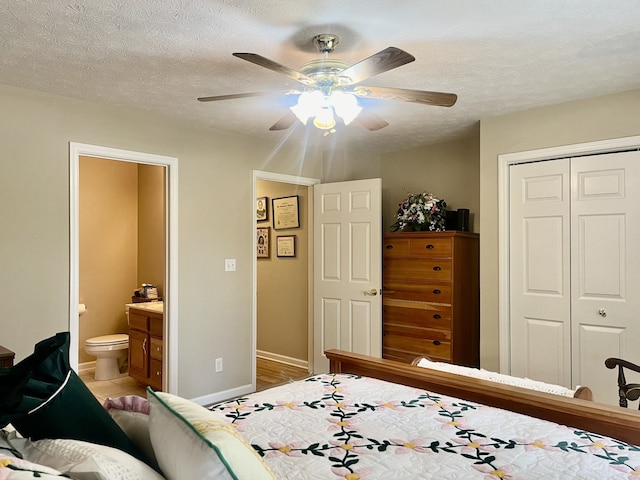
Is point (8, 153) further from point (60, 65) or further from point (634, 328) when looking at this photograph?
point (634, 328)

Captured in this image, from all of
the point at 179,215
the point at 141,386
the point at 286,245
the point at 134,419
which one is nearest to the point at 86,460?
the point at 134,419

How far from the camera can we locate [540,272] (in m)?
3.53

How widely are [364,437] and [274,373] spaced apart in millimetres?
3579

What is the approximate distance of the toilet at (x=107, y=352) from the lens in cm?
470

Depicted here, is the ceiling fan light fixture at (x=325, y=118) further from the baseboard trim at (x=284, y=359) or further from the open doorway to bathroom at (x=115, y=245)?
the baseboard trim at (x=284, y=359)

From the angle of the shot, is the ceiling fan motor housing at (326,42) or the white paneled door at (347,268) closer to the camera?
the ceiling fan motor housing at (326,42)

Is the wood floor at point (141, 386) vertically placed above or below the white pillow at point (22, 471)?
below

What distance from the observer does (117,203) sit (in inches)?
213

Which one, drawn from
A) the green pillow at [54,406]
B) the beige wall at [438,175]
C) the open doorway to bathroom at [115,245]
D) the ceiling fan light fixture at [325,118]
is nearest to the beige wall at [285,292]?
the beige wall at [438,175]

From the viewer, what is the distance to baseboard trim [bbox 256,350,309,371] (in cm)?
530

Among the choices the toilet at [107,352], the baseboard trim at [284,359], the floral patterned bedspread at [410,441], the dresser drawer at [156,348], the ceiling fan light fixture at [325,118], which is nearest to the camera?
the floral patterned bedspread at [410,441]

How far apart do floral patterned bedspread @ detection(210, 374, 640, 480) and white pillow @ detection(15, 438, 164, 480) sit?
543 millimetres

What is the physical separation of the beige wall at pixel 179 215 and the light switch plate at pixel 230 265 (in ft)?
0.11

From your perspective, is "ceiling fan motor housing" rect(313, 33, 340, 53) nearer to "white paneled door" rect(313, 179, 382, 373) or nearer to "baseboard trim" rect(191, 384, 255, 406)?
"white paneled door" rect(313, 179, 382, 373)
